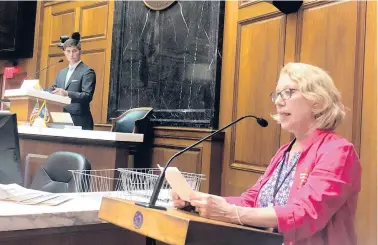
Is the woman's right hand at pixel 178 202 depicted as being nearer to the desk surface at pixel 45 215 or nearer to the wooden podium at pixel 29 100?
the desk surface at pixel 45 215

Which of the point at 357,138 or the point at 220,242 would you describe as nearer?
the point at 220,242

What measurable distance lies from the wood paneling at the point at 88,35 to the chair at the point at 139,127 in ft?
2.81

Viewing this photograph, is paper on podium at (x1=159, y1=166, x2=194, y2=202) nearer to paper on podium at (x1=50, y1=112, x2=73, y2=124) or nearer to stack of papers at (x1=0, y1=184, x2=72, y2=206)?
stack of papers at (x1=0, y1=184, x2=72, y2=206)

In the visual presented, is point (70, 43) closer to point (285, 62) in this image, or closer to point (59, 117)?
point (59, 117)

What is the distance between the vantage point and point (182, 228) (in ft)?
3.31

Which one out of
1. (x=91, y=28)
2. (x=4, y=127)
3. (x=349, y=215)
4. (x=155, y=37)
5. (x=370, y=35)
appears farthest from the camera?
(x=91, y=28)

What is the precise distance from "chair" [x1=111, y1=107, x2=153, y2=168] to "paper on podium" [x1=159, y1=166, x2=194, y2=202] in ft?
8.19

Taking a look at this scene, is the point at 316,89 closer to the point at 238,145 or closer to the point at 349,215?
the point at 349,215

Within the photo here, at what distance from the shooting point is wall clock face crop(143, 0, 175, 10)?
4.09m

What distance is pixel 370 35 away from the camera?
251cm

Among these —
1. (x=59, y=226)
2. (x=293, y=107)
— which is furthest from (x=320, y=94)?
(x=59, y=226)

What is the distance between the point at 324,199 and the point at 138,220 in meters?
0.47

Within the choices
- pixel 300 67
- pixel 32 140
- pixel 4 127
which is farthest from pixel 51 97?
pixel 300 67

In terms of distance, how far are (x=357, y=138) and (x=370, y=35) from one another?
0.56 metres
